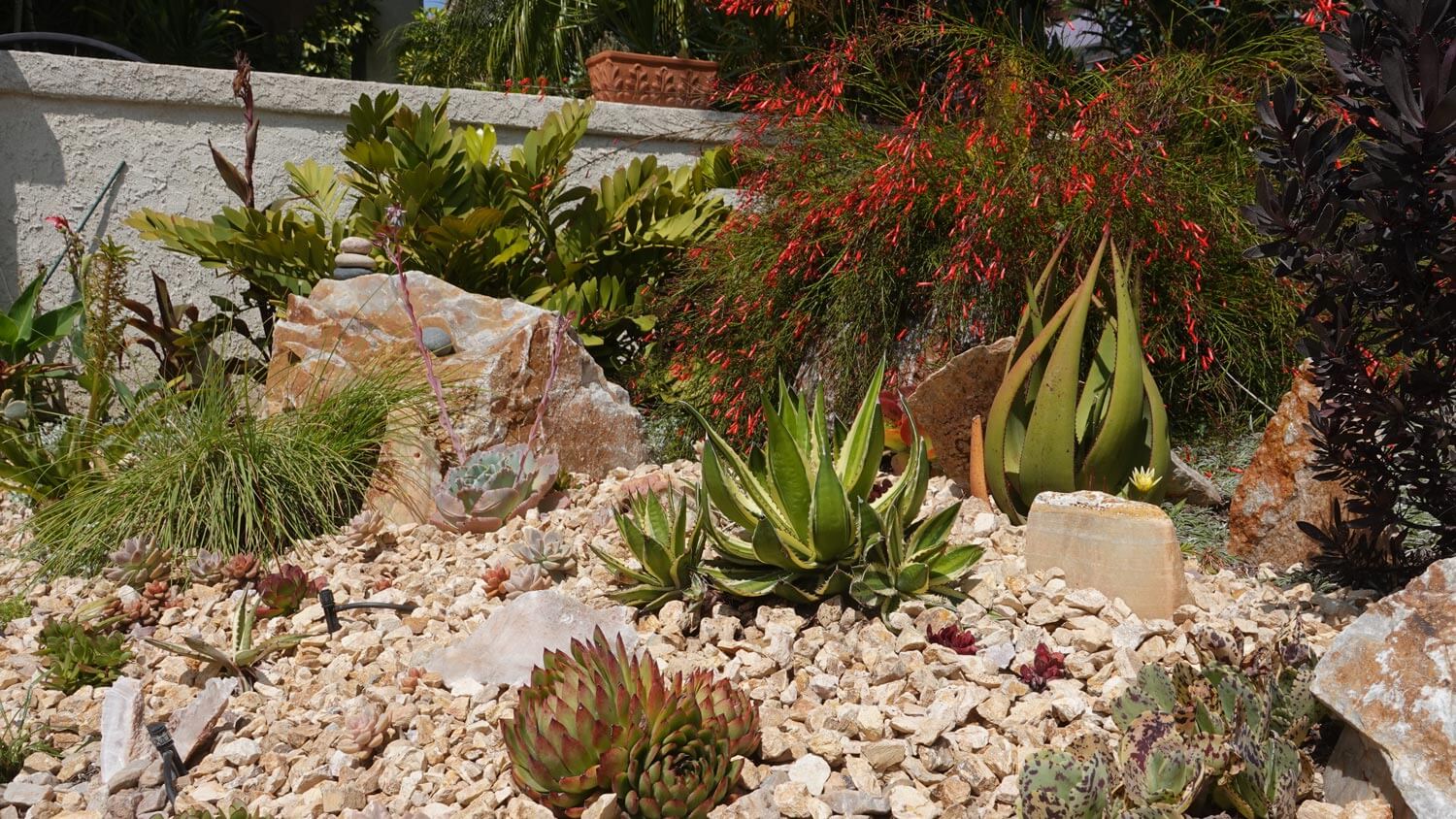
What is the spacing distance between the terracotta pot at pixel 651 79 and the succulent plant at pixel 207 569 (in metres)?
4.29

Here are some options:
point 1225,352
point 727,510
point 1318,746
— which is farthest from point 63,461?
point 1225,352

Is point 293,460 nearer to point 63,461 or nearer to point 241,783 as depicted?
point 63,461

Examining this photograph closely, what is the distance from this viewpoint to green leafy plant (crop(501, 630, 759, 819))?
2205 mm

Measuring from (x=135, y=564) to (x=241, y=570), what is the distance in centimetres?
35

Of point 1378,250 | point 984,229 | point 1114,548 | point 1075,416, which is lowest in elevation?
point 1114,548

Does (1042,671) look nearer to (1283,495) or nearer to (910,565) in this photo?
(910,565)

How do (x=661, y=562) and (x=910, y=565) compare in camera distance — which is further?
(x=661, y=562)

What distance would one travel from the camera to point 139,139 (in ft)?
19.1

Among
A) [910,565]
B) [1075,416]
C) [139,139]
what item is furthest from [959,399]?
[139,139]

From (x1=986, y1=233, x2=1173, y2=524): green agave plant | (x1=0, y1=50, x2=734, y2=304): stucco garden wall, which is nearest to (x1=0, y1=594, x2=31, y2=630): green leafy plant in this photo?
(x1=0, y1=50, x2=734, y2=304): stucco garden wall

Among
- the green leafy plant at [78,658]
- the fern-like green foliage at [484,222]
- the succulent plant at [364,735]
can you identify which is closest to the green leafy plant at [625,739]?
the succulent plant at [364,735]

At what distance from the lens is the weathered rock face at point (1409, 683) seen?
212 centimetres

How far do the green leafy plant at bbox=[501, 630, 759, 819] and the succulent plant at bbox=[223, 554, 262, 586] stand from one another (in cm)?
175

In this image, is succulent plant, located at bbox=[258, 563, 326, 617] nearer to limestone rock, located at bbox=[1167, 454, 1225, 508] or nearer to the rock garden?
the rock garden
